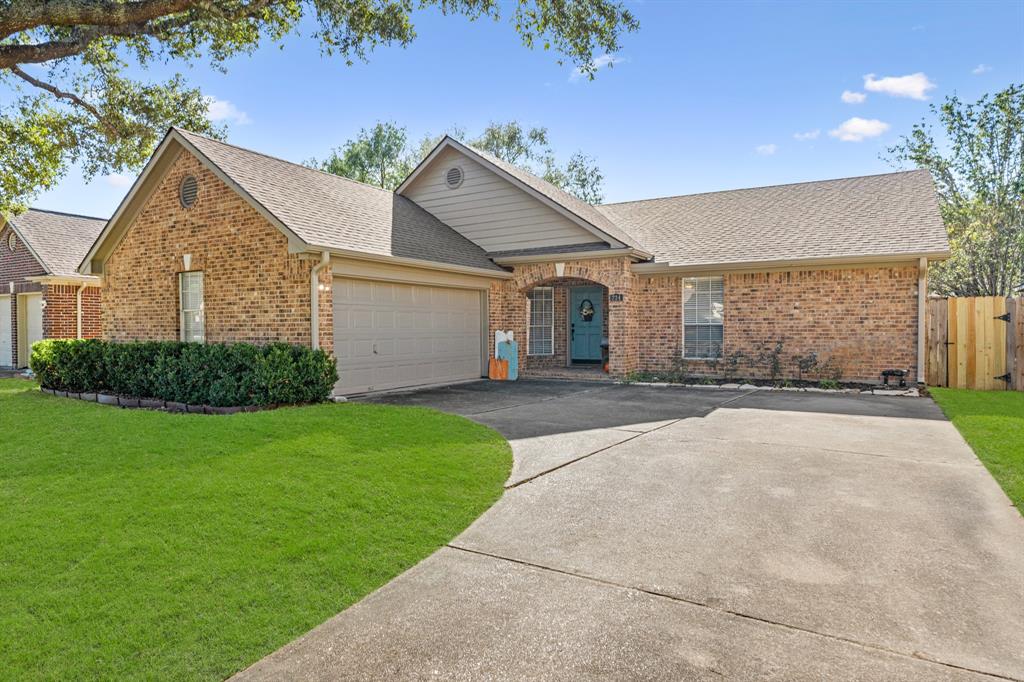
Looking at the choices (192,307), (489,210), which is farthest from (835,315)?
(192,307)

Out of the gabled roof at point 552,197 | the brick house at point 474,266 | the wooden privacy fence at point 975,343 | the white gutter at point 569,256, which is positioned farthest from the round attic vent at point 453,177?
the wooden privacy fence at point 975,343

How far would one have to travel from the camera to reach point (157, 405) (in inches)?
409

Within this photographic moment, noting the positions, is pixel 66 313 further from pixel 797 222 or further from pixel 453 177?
pixel 797 222

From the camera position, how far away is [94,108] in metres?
17.5

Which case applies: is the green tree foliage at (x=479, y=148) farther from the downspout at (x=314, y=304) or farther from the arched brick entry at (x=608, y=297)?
the downspout at (x=314, y=304)

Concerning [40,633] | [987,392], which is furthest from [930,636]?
[987,392]

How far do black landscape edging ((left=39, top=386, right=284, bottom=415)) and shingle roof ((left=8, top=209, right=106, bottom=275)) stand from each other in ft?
26.5

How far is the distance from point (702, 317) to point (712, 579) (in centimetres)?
1149

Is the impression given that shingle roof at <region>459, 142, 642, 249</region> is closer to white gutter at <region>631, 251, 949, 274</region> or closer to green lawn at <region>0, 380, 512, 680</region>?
white gutter at <region>631, 251, 949, 274</region>

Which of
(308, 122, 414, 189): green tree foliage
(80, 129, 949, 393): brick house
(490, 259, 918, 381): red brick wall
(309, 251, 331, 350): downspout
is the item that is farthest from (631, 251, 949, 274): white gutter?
(308, 122, 414, 189): green tree foliage

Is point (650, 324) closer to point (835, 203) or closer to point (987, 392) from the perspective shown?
point (835, 203)

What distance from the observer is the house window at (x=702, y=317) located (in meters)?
14.4

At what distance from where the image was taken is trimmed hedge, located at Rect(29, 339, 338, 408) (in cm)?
938

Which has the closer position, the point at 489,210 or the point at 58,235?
the point at 489,210
